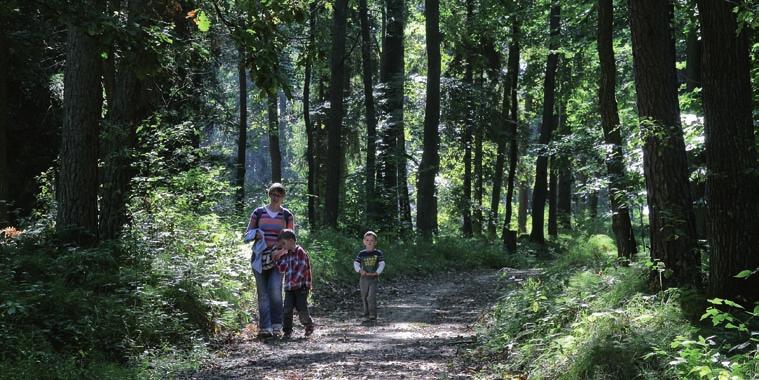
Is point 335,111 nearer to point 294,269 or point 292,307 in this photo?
point 294,269

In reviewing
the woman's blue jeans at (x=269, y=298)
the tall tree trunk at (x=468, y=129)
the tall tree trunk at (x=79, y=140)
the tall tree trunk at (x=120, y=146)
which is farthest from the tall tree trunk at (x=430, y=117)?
the tall tree trunk at (x=79, y=140)

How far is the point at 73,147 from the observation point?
10000mm

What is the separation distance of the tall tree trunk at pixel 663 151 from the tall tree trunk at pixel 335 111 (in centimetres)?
1411

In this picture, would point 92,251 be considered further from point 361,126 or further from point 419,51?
point 419,51

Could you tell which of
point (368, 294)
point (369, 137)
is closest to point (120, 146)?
point (368, 294)

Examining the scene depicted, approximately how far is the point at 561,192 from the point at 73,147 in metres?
31.5

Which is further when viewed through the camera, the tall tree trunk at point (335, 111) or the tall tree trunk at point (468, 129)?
the tall tree trunk at point (468, 129)

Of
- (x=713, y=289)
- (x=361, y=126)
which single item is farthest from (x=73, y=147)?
(x=361, y=126)

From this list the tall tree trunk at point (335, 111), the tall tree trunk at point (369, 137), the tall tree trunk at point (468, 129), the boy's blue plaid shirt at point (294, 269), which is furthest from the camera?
the tall tree trunk at point (468, 129)

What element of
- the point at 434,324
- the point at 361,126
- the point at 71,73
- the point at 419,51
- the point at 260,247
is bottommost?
the point at 434,324

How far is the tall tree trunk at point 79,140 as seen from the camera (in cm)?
995

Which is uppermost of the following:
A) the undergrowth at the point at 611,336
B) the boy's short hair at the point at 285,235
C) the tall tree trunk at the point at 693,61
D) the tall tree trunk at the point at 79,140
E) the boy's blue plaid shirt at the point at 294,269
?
the tall tree trunk at the point at 693,61

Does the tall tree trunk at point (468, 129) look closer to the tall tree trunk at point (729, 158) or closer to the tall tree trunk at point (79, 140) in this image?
the tall tree trunk at point (79, 140)

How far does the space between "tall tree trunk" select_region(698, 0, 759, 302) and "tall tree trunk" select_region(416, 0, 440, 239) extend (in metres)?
15.9
